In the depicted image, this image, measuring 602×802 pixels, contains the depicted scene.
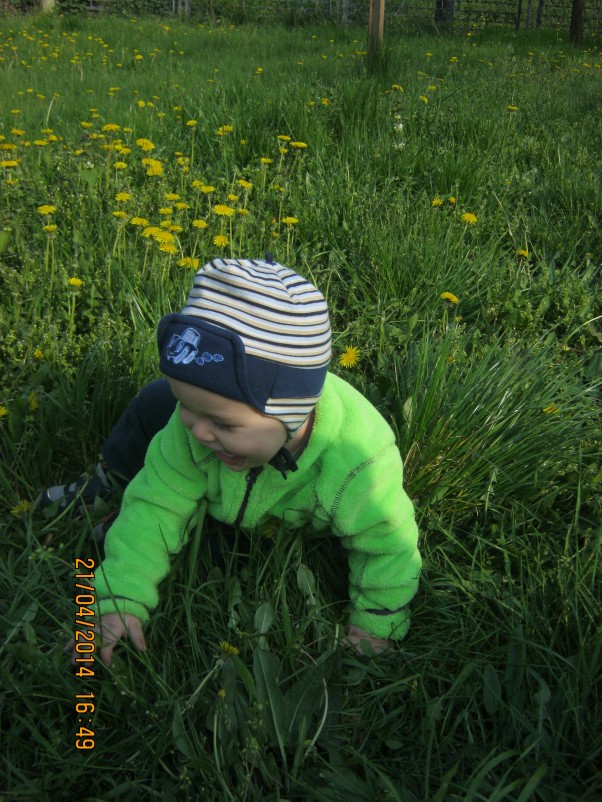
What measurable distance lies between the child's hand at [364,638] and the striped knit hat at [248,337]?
57 centimetres

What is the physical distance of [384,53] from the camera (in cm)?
521

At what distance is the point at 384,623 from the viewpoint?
1.56 meters

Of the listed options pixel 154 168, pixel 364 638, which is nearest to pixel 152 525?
pixel 364 638

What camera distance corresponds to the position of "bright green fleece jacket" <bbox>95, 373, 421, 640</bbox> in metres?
1.50

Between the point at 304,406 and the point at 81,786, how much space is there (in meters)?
0.83

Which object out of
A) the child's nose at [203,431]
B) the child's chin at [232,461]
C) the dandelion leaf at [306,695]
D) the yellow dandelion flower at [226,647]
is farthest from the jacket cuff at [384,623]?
the child's nose at [203,431]

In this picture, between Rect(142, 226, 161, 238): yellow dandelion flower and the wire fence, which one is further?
the wire fence

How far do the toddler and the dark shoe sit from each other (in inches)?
12.6

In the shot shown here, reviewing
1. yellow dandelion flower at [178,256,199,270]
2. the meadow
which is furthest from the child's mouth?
yellow dandelion flower at [178,256,199,270]

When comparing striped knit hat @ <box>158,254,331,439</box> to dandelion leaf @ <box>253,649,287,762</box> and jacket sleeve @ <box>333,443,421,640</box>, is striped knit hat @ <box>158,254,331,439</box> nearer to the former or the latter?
jacket sleeve @ <box>333,443,421,640</box>

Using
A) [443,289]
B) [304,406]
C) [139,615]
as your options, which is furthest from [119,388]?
[443,289]

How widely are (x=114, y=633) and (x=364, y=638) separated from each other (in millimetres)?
536

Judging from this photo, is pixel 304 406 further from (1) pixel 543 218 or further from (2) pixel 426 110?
(2) pixel 426 110

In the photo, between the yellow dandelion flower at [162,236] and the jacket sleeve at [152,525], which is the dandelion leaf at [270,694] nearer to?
the jacket sleeve at [152,525]
